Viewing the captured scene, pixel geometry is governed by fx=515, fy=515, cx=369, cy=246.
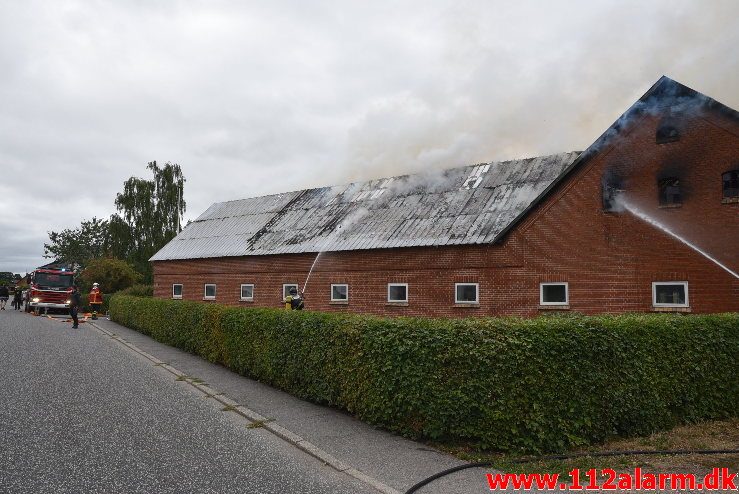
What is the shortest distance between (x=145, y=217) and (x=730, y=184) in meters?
45.1

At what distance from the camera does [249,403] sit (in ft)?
30.0

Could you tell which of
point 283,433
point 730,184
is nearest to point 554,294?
point 730,184

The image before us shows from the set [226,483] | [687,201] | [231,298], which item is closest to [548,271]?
[687,201]

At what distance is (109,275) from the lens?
38.0m

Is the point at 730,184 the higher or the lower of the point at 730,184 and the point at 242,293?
the higher

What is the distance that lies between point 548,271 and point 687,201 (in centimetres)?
422

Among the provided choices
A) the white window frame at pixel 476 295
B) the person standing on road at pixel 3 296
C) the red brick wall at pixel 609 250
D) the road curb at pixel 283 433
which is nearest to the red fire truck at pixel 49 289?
the person standing on road at pixel 3 296

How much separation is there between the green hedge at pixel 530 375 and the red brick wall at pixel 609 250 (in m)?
6.34

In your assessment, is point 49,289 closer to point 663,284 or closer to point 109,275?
point 109,275

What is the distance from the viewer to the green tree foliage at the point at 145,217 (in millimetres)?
47000

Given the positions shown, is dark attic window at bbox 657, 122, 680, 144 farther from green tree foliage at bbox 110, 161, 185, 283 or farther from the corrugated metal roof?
green tree foliage at bbox 110, 161, 185, 283

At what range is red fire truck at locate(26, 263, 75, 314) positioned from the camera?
1241 inches

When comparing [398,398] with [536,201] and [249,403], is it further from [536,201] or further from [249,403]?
[536,201]

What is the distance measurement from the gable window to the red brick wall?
175 mm
